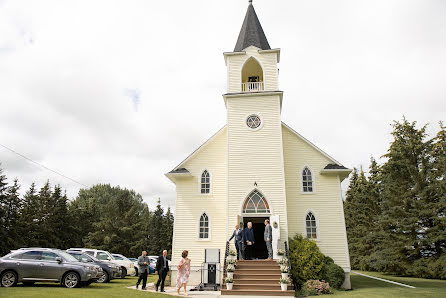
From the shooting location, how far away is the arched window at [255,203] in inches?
635

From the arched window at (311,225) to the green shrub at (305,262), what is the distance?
5.59 feet

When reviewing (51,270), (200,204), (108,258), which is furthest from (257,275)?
(108,258)

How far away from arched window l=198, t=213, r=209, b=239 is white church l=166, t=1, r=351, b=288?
2.1 inches

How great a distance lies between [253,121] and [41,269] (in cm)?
1240

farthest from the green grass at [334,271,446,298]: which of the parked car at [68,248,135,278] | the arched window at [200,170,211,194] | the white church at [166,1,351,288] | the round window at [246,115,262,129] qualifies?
the parked car at [68,248,135,278]

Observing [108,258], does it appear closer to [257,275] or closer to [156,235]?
[257,275]

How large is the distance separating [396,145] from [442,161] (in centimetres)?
372

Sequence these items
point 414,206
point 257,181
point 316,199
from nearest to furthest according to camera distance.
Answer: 1. point 257,181
2. point 316,199
3. point 414,206

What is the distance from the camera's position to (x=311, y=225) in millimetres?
16719

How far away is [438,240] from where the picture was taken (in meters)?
20.4

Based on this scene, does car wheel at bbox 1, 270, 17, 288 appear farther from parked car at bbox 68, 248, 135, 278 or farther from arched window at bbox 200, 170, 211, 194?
arched window at bbox 200, 170, 211, 194

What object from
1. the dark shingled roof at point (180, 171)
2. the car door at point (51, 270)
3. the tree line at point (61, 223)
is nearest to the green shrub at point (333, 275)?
the dark shingled roof at point (180, 171)

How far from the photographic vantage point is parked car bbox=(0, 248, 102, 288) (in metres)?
11.2

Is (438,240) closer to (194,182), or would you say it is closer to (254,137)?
(254,137)
